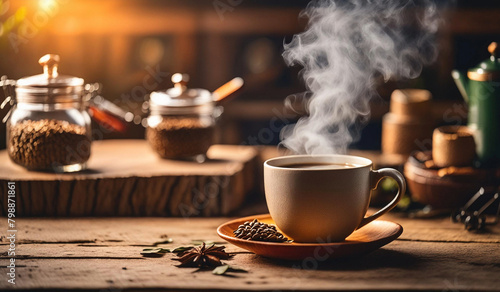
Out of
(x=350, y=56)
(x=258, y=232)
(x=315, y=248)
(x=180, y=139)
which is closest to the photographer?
(x=315, y=248)

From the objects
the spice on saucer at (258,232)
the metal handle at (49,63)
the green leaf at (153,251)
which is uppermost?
the metal handle at (49,63)

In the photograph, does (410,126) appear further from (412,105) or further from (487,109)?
(487,109)

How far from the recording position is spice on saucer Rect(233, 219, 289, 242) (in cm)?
114

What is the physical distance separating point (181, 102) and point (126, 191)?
347 mm

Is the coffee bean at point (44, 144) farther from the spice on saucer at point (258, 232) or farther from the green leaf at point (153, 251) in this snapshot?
the spice on saucer at point (258, 232)

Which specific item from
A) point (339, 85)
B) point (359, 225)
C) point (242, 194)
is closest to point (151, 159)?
point (242, 194)

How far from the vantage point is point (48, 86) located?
158cm

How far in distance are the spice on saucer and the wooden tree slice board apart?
412 mm

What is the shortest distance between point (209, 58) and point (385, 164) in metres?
1.38

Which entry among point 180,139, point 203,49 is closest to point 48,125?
point 180,139

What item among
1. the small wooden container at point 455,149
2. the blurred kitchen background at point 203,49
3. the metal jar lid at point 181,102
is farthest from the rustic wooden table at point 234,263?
the blurred kitchen background at point 203,49

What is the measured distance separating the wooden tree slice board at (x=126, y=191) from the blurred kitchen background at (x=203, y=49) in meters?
1.31

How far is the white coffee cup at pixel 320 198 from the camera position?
107cm

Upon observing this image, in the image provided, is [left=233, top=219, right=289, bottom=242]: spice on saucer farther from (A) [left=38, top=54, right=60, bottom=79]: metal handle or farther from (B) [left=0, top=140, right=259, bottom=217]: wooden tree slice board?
(A) [left=38, top=54, right=60, bottom=79]: metal handle
